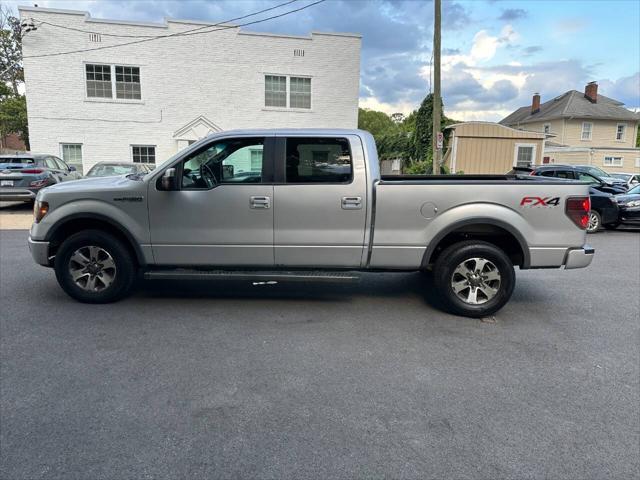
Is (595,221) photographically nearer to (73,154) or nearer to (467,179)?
(467,179)

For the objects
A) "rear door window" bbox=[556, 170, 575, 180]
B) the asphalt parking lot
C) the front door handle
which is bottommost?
the asphalt parking lot

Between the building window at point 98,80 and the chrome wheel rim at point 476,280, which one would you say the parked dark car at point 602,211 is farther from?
the building window at point 98,80

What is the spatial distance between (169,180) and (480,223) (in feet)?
11.1

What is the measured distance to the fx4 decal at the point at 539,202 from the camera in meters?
4.79

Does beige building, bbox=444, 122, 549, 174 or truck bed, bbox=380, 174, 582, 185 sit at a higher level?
beige building, bbox=444, 122, 549, 174

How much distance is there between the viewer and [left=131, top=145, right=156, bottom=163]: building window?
19828 millimetres

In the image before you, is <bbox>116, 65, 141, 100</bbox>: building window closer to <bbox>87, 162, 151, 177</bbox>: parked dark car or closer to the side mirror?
<bbox>87, 162, 151, 177</bbox>: parked dark car

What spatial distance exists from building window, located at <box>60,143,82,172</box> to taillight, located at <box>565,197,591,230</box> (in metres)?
19.7

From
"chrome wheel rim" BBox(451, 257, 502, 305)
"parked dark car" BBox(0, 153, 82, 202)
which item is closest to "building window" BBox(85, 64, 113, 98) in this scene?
"parked dark car" BBox(0, 153, 82, 202)

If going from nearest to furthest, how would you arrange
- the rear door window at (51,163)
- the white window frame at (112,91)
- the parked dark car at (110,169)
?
the rear door window at (51,163)
the parked dark car at (110,169)
the white window frame at (112,91)

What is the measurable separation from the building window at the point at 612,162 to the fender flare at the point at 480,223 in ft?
104

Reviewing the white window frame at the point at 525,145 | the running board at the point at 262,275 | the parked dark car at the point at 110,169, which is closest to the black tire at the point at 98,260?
the running board at the point at 262,275

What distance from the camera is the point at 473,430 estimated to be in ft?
9.67

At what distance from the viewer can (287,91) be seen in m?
20.4
